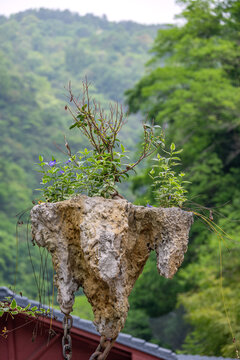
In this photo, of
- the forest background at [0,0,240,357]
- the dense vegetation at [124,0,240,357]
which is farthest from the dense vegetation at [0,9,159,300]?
the dense vegetation at [124,0,240,357]

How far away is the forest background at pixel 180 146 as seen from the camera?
338 inches

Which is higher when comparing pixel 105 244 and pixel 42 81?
pixel 105 244

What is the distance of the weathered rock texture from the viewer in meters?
2.15

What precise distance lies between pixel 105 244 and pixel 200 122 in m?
9.53

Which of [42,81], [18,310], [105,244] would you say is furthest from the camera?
[42,81]

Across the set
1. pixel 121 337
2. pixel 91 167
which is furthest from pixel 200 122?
pixel 91 167

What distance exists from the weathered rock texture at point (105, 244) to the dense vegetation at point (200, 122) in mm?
6831

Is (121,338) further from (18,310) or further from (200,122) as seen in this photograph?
(200,122)

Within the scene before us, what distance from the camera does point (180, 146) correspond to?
10.6m

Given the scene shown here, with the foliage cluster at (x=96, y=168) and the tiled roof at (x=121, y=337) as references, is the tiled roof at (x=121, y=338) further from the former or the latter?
the foliage cluster at (x=96, y=168)

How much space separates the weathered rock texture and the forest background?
31cm

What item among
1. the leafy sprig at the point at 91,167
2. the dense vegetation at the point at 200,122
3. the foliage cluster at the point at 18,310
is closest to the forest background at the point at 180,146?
the dense vegetation at the point at 200,122

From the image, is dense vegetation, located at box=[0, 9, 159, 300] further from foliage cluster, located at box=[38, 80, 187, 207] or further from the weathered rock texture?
the weathered rock texture

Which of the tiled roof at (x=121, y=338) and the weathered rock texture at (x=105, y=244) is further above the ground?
the weathered rock texture at (x=105, y=244)
